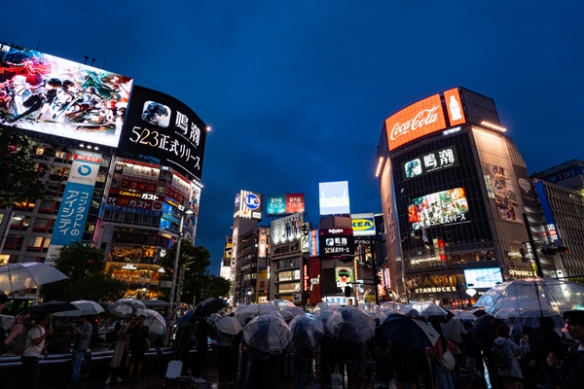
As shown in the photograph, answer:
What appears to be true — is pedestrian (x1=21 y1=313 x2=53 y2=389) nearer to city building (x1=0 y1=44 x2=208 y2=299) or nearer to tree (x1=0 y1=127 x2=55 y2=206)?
tree (x1=0 y1=127 x2=55 y2=206)

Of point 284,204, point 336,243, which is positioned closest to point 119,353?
point 336,243

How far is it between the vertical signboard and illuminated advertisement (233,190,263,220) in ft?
181

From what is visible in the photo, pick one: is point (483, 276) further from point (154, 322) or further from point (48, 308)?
point (48, 308)

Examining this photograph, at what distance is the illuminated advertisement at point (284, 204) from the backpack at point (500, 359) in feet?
263

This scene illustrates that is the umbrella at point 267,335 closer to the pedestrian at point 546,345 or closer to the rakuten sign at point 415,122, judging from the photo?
the pedestrian at point 546,345

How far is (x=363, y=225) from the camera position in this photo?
7969cm

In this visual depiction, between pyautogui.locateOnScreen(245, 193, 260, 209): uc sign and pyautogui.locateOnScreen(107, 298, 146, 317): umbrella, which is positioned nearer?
pyautogui.locateOnScreen(107, 298, 146, 317): umbrella

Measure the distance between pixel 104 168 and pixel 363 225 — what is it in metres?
58.7

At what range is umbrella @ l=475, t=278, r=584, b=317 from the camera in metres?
7.39

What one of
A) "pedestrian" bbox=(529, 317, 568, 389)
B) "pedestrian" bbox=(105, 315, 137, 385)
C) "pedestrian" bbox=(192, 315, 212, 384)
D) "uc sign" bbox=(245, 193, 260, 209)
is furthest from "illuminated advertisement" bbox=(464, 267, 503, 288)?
"uc sign" bbox=(245, 193, 260, 209)

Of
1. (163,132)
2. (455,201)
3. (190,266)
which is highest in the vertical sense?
(163,132)

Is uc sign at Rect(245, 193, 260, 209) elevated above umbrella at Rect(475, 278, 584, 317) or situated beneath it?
elevated above

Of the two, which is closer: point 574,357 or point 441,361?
point 574,357

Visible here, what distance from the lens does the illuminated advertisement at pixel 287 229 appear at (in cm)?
8056
